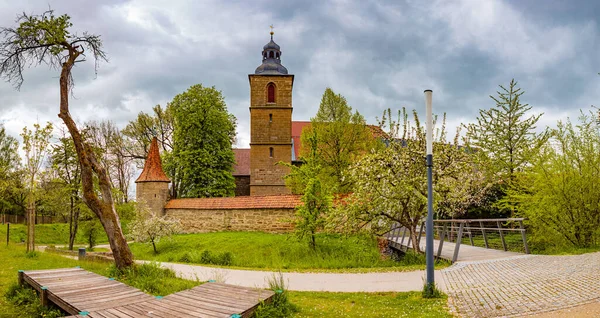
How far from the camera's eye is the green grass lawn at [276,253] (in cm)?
1270

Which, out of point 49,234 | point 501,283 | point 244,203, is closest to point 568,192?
point 501,283

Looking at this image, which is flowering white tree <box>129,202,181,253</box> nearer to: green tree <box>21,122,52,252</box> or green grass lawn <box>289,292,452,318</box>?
green tree <box>21,122,52,252</box>

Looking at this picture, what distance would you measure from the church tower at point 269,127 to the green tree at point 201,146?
2.21 m

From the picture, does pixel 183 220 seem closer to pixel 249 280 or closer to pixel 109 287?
pixel 249 280

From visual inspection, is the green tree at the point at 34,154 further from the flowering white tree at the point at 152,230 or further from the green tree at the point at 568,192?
the green tree at the point at 568,192

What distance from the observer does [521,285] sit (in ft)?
22.6

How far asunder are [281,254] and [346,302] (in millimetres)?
10643

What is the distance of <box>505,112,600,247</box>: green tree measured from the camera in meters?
12.9

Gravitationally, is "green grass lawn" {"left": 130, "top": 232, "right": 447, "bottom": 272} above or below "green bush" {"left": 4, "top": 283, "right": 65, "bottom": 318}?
below

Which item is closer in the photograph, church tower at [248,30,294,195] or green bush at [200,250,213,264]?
green bush at [200,250,213,264]

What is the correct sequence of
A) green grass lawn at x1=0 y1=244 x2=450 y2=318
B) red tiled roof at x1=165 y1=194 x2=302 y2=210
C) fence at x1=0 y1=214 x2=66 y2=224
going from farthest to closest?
fence at x1=0 y1=214 x2=66 y2=224, red tiled roof at x1=165 y1=194 x2=302 y2=210, green grass lawn at x1=0 y1=244 x2=450 y2=318

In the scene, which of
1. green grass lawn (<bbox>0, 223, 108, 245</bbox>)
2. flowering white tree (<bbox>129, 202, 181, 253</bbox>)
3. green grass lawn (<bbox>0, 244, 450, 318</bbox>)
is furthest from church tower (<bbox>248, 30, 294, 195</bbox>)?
green grass lawn (<bbox>0, 244, 450, 318</bbox>)

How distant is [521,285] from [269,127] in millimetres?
28081

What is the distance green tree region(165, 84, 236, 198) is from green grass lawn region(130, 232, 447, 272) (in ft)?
29.8
